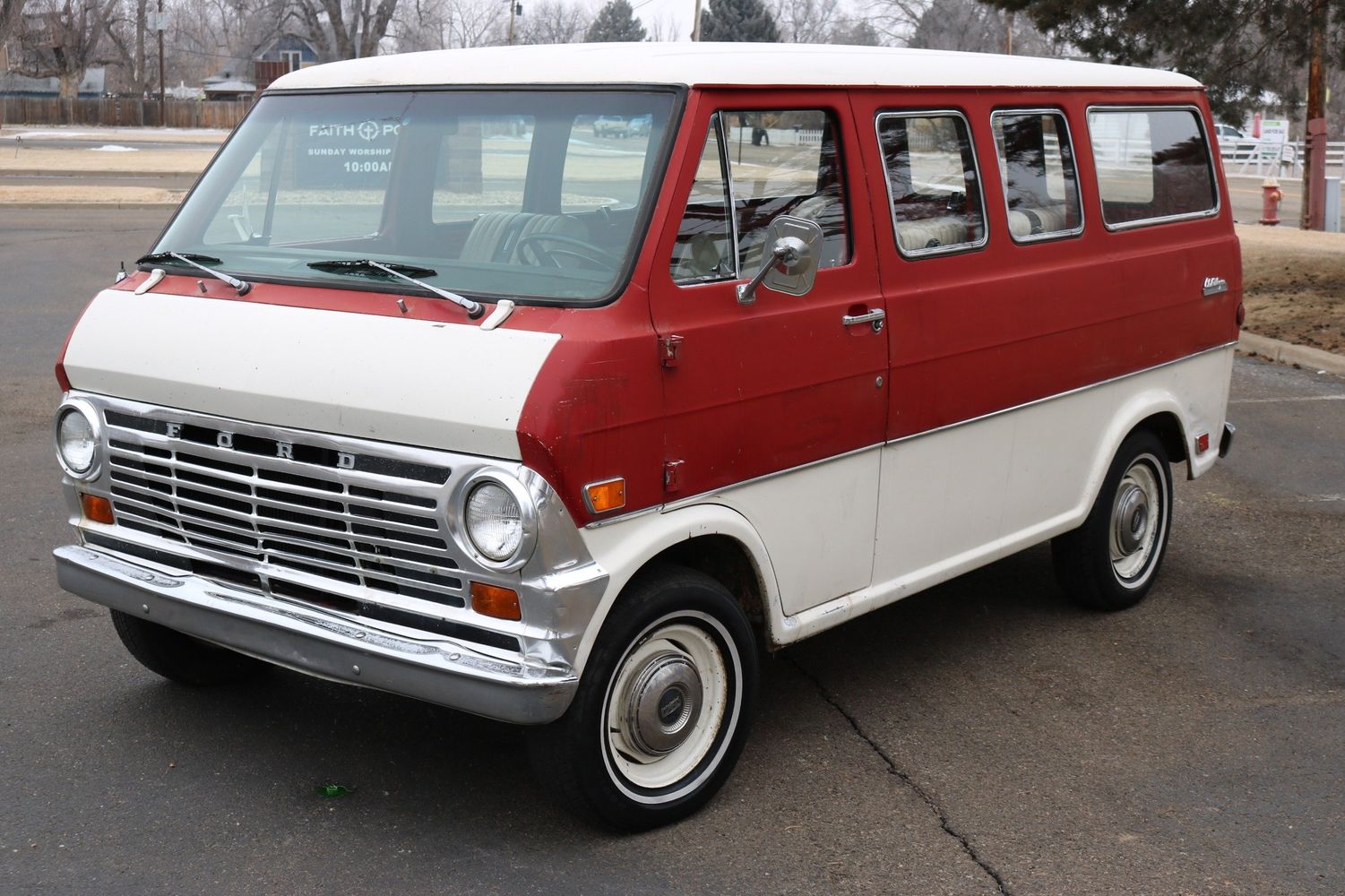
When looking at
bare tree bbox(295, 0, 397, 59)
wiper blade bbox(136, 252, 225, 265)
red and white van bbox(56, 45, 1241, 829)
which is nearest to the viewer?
red and white van bbox(56, 45, 1241, 829)

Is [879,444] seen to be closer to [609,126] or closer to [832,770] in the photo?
[832,770]

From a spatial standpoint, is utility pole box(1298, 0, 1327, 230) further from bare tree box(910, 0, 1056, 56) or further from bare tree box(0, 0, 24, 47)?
bare tree box(910, 0, 1056, 56)

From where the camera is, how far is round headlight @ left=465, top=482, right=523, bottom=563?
3549mm

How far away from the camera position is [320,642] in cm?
380

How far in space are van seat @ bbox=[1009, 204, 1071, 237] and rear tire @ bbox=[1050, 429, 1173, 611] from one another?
1057mm

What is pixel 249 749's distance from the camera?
14.7 feet

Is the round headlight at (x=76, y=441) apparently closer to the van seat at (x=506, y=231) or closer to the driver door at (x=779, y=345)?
the van seat at (x=506, y=231)

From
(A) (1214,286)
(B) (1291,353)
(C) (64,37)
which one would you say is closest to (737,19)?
(C) (64,37)

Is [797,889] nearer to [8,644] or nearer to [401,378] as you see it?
[401,378]

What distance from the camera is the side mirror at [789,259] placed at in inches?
153

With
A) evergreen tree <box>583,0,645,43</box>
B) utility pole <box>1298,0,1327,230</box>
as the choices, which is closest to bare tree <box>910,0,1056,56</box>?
evergreen tree <box>583,0,645,43</box>

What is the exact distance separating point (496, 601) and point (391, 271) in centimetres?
107

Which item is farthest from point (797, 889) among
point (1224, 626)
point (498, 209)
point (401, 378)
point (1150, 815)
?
point (1224, 626)

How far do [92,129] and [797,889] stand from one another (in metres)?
63.8
